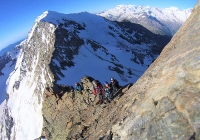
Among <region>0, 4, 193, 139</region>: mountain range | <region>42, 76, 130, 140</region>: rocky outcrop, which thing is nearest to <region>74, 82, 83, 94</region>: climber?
<region>42, 76, 130, 140</region>: rocky outcrop

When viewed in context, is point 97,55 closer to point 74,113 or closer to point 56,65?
point 56,65

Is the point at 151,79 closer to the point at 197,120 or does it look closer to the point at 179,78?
the point at 179,78

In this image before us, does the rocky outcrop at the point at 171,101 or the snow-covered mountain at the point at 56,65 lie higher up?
the rocky outcrop at the point at 171,101

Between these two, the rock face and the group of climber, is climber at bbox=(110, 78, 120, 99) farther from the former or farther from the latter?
the rock face

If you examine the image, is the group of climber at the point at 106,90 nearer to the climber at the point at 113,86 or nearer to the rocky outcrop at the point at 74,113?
the climber at the point at 113,86

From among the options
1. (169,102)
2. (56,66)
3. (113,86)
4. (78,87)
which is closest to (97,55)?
(56,66)

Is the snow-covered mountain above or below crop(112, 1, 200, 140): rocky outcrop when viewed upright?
below

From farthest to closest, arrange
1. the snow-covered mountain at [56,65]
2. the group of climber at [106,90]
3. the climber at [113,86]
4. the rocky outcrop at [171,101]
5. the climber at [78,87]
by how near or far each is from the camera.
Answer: the snow-covered mountain at [56,65] < the climber at [78,87] < the climber at [113,86] < the group of climber at [106,90] < the rocky outcrop at [171,101]

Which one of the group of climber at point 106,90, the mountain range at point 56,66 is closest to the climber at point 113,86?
the group of climber at point 106,90

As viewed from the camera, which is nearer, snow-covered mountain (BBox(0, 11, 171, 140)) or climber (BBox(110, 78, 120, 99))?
climber (BBox(110, 78, 120, 99))

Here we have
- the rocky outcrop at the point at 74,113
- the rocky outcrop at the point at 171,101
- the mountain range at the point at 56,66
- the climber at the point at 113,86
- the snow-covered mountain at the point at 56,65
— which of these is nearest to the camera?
the rocky outcrop at the point at 171,101

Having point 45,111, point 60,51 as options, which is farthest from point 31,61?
point 45,111

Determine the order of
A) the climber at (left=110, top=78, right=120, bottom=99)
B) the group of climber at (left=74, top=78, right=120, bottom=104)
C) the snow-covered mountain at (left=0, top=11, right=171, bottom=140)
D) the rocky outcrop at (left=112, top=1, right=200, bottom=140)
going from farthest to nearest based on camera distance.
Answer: the snow-covered mountain at (left=0, top=11, right=171, bottom=140) < the climber at (left=110, top=78, right=120, bottom=99) < the group of climber at (left=74, top=78, right=120, bottom=104) < the rocky outcrop at (left=112, top=1, right=200, bottom=140)
